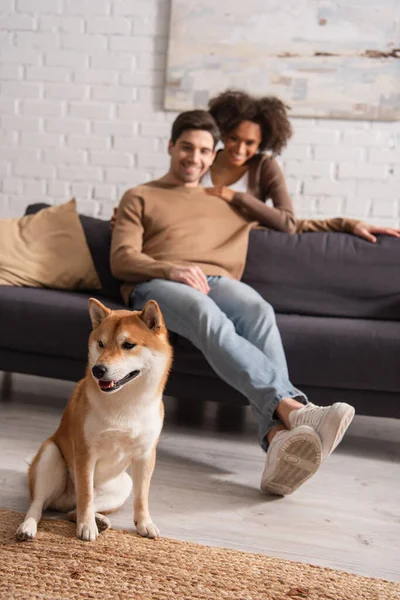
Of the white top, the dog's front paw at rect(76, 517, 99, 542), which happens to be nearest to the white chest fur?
the dog's front paw at rect(76, 517, 99, 542)

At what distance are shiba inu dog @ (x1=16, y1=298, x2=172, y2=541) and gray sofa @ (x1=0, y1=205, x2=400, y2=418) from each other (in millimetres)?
762

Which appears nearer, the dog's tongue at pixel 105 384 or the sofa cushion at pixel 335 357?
the dog's tongue at pixel 105 384

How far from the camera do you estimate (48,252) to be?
8.90 feet

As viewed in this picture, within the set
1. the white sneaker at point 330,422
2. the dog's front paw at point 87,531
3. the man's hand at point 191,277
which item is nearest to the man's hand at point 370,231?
the man's hand at point 191,277

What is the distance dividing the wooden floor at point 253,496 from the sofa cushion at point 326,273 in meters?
0.49

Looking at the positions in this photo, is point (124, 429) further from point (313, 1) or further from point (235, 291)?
point (313, 1)

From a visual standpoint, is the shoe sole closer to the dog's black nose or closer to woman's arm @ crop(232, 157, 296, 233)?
the dog's black nose

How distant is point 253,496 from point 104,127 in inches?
93.7

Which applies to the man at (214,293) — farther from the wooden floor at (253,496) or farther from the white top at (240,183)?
the white top at (240,183)

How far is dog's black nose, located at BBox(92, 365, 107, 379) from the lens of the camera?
1.34 m

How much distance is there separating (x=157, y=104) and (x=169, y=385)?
1.82m

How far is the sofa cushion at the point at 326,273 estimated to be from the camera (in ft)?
8.59

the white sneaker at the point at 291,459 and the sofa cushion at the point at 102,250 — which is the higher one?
the sofa cushion at the point at 102,250

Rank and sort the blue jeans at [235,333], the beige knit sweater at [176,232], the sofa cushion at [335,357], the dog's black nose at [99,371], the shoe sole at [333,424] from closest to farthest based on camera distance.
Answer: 1. the dog's black nose at [99,371]
2. the shoe sole at [333,424]
3. the blue jeans at [235,333]
4. the sofa cushion at [335,357]
5. the beige knit sweater at [176,232]
